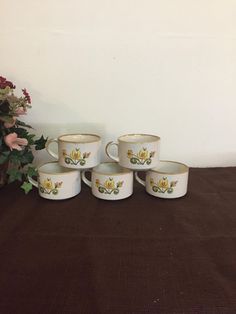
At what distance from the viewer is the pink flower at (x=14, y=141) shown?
69 cm

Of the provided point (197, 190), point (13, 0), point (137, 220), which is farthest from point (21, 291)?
point (13, 0)

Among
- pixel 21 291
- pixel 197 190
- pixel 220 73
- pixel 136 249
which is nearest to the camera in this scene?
pixel 21 291

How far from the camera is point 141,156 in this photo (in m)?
0.70

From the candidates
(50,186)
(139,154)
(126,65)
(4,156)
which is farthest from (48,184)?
(126,65)

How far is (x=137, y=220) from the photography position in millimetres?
632

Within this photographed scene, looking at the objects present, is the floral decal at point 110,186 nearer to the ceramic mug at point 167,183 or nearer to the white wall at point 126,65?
the ceramic mug at point 167,183

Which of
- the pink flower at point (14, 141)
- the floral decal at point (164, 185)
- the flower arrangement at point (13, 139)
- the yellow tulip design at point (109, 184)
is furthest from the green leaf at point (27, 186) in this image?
the floral decal at point (164, 185)

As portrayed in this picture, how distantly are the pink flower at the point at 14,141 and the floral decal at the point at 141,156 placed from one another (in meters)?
0.26

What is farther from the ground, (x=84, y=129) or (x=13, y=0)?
(x=13, y=0)

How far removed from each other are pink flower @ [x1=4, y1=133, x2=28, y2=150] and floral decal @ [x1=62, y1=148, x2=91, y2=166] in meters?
0.10

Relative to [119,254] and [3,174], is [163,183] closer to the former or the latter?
[119,254]

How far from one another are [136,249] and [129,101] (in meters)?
0.50

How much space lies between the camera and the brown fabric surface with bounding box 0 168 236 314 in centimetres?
39

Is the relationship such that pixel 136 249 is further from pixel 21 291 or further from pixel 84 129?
pixel 84 129
